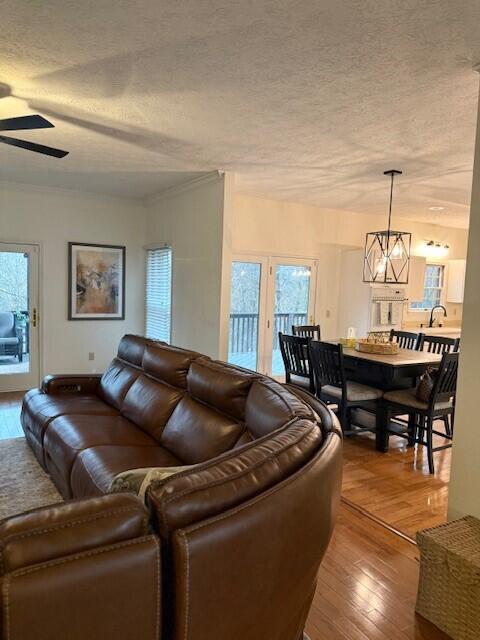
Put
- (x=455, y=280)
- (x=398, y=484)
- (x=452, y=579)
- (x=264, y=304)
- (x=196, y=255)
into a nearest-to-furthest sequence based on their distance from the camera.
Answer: (x=452, y=579) → (x=398, y=484) → (x=196, y=255) → (x=264, y=304) → (x=455, y=280)

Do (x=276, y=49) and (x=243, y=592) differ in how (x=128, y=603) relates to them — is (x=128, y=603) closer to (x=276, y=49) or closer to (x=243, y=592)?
(x=243, y=592)

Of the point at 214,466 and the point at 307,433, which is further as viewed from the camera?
the point at 307,433

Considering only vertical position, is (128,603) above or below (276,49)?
below

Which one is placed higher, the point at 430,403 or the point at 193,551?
the point at 193,551

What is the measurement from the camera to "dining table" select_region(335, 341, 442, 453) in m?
4.00

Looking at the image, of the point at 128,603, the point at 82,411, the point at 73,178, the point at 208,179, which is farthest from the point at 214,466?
the point at 73,178

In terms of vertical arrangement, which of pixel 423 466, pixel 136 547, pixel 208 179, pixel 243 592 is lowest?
pixel 423 466

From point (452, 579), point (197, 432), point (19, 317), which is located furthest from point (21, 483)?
point (19, 317)

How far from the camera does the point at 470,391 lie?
2.27m

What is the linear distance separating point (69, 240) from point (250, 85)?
13.2 ft

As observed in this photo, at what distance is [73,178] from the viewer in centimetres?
514

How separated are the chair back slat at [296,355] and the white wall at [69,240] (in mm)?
2652

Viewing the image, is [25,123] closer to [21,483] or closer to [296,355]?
[21,483]

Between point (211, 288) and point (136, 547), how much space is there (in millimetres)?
3941
